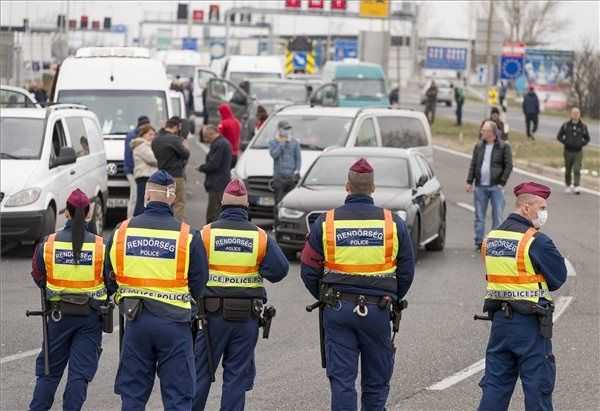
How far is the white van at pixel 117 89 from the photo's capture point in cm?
2316

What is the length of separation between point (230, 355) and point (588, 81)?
55011 millimetres

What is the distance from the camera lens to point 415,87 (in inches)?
4500

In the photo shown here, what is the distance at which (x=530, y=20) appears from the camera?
121m

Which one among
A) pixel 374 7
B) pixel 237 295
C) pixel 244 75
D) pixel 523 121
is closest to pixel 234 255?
pixel 237 295

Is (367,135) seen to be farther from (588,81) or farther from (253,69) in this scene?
(588,81)

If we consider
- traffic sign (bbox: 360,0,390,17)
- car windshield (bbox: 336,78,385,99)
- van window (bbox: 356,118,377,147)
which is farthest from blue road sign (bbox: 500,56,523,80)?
traffic sign (bbox: 360,0,390,17)

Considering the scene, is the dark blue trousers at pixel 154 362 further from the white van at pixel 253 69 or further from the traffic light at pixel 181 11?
the traffic light at pixel 181 11

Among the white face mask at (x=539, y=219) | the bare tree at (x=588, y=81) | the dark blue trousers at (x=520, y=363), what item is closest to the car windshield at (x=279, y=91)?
the bare tree at (x=588, y=81)

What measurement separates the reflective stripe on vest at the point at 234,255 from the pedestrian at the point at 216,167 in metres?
11.1

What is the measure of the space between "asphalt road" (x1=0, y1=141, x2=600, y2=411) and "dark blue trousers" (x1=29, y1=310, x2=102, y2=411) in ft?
3.51

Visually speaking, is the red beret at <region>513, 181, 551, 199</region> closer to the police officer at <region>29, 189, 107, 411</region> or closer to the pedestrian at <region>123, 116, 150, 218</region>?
the police officer at <region>29, 189, 107, 411</region>

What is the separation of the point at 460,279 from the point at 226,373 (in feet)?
26.4

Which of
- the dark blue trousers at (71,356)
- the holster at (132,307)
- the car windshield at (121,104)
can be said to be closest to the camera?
the holster at (132,307)

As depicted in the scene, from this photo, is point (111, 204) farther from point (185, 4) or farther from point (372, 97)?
point (185, 4)
